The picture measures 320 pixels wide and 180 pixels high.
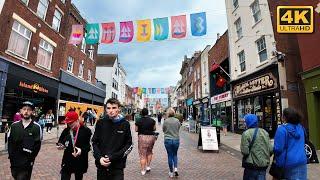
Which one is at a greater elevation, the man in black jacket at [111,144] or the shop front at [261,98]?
the shop front at [261,98]

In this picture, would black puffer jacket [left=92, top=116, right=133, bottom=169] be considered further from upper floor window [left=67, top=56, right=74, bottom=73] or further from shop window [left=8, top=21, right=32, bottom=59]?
upper floor window [left=67, top=56, right=74, bottom=73]

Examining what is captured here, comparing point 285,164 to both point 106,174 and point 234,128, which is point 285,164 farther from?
point 234,128

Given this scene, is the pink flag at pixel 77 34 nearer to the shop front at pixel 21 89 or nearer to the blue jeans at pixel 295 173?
the shop front at pixel 21 89

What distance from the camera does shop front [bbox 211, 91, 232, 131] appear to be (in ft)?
84.2

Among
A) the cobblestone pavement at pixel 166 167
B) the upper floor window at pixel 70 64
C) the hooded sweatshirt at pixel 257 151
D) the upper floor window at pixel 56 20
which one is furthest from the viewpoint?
the upper floor window at pixel 70 64

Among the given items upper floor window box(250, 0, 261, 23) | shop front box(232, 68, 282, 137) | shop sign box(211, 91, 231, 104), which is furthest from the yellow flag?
shop sign box(211, 91, 231, 104)

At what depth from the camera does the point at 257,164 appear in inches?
189

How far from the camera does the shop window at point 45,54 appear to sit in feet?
75.1

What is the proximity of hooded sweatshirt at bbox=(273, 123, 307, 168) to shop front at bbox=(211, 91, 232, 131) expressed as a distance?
18884 millimetres

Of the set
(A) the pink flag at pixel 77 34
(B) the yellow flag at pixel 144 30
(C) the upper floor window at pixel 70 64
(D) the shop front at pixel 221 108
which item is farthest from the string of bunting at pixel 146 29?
(C) the upper floor window at pixel 70 64

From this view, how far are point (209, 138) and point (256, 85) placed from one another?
7.70 m

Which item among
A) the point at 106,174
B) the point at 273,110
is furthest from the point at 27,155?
the point at 273,110

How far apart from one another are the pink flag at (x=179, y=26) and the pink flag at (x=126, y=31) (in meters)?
2.35

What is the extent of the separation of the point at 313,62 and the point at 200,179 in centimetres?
816
